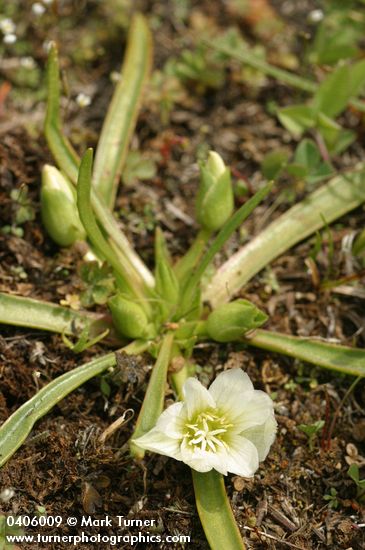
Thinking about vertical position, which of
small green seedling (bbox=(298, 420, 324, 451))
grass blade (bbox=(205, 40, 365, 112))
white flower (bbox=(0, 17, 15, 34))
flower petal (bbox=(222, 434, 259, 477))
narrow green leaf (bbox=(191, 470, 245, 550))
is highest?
grass blade (bbox=(205, 40, 365, 112))

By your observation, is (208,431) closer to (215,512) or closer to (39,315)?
(215,512)

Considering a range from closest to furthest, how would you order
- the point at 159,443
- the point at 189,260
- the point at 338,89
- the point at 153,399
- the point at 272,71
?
the point at 159,443
the point at 153,399
the point at 189,260
the point at 338,89
the point at 272,71

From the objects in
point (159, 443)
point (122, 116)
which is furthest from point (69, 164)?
point (159, 443)

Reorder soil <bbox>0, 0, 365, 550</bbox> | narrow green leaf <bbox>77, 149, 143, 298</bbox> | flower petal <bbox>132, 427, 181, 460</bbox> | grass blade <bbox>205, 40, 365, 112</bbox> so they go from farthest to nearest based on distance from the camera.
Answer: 1. grass blade <bbox>205, 40, 365, 112</bbox>
2. soil <bbox>0, 0, 365, 550</bbox>
3. narrow green leaf <bbox>77, 149, 143, 298</bbox>
4. flower petal <bbox>132, 427, 181, 460</bbox>

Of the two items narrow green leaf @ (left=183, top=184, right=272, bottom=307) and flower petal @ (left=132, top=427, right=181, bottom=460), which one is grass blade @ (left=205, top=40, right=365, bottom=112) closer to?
narrow green leaf @ (left=183, top=184, right=272, bottom=307)

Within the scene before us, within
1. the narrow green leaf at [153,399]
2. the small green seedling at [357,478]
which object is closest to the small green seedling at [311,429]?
the small green seedling at [357,478]

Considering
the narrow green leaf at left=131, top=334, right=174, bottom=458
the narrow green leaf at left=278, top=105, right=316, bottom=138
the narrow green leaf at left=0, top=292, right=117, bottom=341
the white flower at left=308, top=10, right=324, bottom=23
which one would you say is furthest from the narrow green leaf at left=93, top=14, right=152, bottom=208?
the white flower at left=308, top=10, right=324, bottom=23

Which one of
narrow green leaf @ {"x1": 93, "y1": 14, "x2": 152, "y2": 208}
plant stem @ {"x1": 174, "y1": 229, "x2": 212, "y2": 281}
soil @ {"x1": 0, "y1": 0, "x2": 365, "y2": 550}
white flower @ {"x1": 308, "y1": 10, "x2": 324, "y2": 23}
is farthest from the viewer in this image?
white flower @ {"x1": 308, "y1": 10, "x2": 324, "y2": 23}

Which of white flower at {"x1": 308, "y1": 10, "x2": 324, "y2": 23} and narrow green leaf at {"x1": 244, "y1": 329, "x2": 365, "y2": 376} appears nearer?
narrow green leaf at {"x1": 244, "y1": 329, "x2": 365, "y2": 376}
